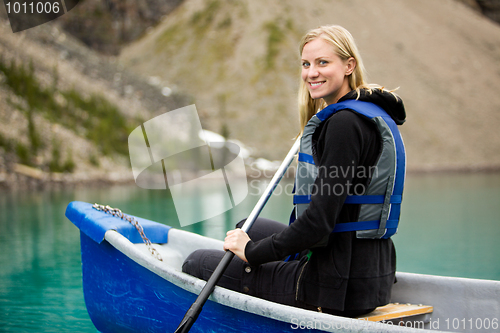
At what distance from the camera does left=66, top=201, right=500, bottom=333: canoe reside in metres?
2.29

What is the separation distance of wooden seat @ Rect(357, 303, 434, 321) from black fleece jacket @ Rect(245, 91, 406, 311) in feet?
0.50

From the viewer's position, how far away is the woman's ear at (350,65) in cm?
231

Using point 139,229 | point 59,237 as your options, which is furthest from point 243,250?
point 59,237

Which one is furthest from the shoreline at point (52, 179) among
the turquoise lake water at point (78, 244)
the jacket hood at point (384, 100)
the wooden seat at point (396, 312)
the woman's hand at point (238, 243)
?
the jacket hood at point (384, 100)

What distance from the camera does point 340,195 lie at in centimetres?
207

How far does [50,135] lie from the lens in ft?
67.4

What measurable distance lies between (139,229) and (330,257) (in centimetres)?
192

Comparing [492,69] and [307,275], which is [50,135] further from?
[492,69]

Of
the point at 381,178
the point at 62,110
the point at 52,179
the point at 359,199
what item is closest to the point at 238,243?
the point at 359,199

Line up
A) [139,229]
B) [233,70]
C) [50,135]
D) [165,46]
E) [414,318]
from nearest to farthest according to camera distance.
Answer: [414,318]
[139,229]
[50,135]
[233,70]
[165,46]

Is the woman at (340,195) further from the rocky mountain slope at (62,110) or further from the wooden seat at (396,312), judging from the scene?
the rocky mountain slope at (62,110)

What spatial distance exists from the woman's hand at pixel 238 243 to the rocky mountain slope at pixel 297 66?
85.6 feet

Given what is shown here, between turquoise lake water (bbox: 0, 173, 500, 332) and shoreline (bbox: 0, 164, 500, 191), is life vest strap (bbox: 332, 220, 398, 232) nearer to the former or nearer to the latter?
turquoise lake water (bbox: 0, 173, 500, 332)

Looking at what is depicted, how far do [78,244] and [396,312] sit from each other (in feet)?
20.6
